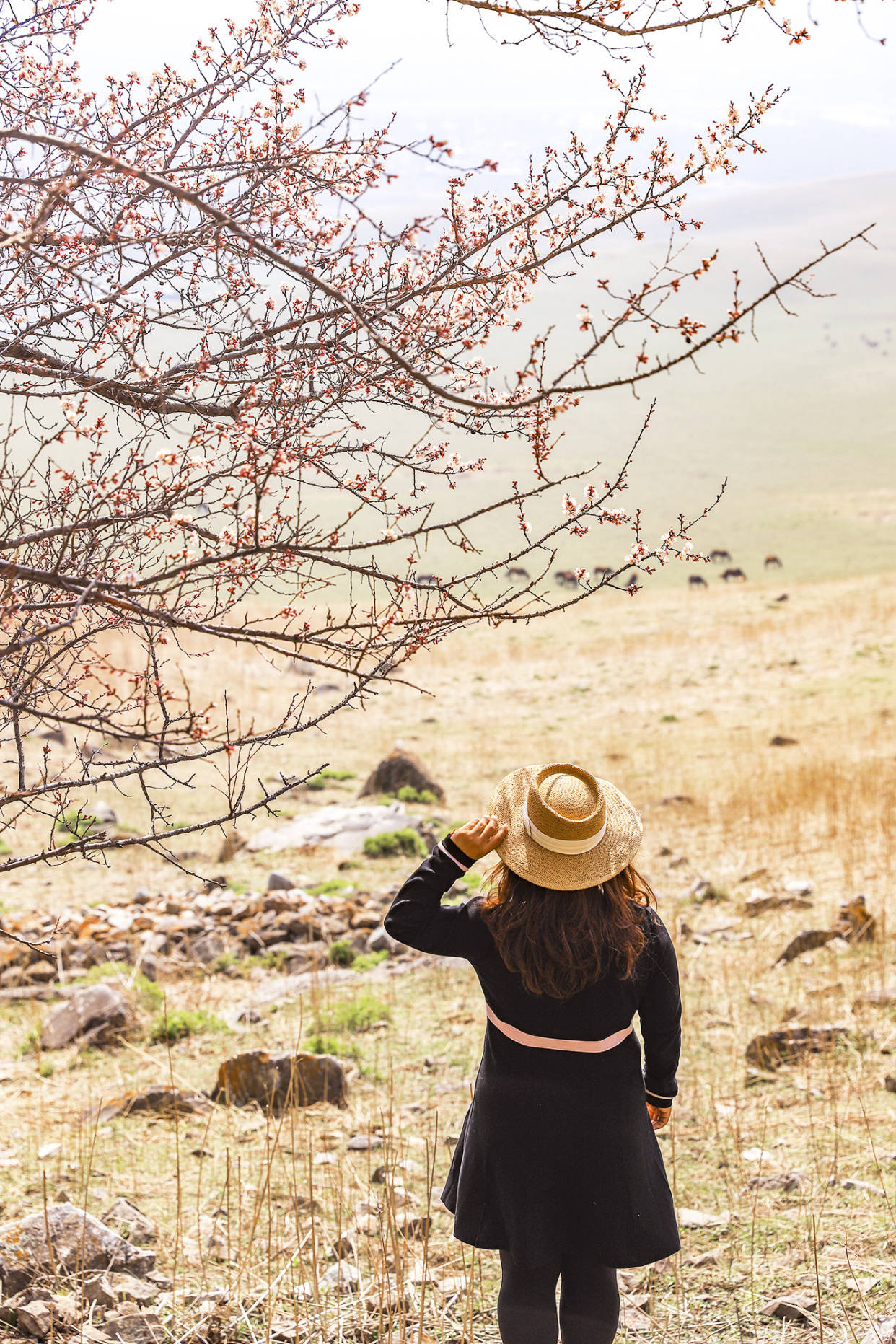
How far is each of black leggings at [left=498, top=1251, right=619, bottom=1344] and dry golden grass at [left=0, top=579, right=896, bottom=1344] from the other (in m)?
0.38

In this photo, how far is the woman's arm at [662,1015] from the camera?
253 centimetres

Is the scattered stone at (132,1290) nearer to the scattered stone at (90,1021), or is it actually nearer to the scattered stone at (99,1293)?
the scattered stone at (99,1293)

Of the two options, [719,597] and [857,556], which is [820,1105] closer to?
[719,597]

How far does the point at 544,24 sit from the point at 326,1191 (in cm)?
408

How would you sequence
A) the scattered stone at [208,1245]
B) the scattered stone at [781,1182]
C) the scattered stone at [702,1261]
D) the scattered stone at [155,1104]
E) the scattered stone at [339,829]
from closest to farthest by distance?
the scattered stone at [702,1261]
the scattered stone at [208,1245]
the scattered stone at [781,1182]
the scattered stone at [155,1104]
the scattered stone at [339,829]

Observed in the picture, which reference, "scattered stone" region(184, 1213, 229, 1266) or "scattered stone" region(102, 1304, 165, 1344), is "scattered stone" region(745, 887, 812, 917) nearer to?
"scattered stone" region(184, 1213, 229, 1266)

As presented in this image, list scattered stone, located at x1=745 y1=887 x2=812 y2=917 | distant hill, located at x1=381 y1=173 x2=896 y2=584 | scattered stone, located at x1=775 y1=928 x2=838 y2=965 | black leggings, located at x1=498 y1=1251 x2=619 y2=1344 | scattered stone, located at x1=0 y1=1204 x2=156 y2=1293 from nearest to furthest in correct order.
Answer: black leggings, located at x1=498 y1=1251 x2=619 y2=1344 → scattered stone, located at x1=0 y1=1204 x2=156 y2=1293 → scattered stone, located at x1=775 y1=928 x2=838 y2=965 → scattered stone, located at x1=745 y1=887 x2=812 y2=917 → distant hill, located at x1=381 y1=173 x2=896 y2=584

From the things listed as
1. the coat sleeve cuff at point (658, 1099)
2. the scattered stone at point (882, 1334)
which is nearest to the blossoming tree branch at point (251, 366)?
the coat sleeve cuff at point (658, 1099)

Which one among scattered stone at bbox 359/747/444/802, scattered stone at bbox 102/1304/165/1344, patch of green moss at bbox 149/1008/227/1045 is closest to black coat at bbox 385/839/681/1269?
scattered stone at bbox 102/1304/165/1344

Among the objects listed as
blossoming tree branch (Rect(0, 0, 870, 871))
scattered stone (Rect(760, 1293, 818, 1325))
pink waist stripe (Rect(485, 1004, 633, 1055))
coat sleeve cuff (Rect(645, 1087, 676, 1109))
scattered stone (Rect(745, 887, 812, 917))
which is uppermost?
blossoming tree branch (Rect(0, 0, 870, 871))

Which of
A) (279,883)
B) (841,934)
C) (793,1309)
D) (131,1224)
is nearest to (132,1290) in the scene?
(131,1224)

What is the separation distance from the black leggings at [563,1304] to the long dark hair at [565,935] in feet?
2.19

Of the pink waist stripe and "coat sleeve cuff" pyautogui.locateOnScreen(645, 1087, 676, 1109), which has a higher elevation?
the pink waist stripe

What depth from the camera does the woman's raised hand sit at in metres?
2.53
